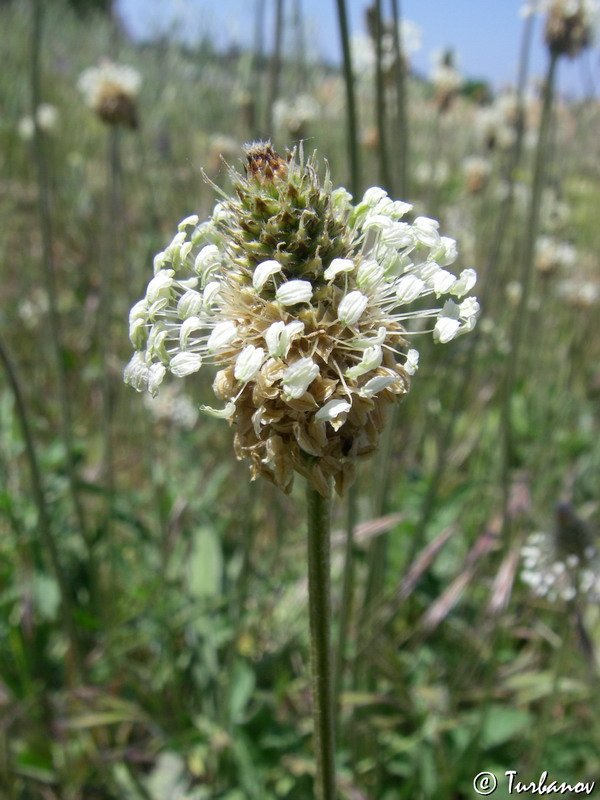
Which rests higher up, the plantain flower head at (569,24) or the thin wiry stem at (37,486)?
the plantain flower head at (569,24)

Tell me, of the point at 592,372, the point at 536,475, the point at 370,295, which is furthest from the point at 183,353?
the point at 592,372

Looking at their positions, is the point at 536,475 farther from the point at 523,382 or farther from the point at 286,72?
the point at 286,72

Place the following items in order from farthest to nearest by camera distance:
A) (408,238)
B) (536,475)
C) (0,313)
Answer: (0,313) < (536,475) < (408,238)

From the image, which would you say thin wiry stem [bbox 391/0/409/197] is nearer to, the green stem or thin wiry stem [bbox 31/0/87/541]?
thin wiry stem [bbox 31/0/87/541]

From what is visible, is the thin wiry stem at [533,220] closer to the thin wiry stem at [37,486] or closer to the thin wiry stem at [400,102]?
the thin wiry stem at [400,102]

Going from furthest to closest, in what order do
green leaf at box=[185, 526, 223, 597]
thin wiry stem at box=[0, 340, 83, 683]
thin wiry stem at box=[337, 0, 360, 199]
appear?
green leaf at box=[185, 526, 223, 597]
thin wiry stem at box=[0, 340, 83, 683]
thin wiry stem at box=[337, 0, 360, 199]

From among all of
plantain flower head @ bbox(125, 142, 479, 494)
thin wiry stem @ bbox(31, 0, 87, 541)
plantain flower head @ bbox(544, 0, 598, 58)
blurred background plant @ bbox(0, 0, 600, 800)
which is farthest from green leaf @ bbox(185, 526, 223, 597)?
plantain flower head @ bbox(544, 0, 598, 58)

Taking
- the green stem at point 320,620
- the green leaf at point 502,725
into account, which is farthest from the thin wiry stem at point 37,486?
the green leaf at point 502,725
